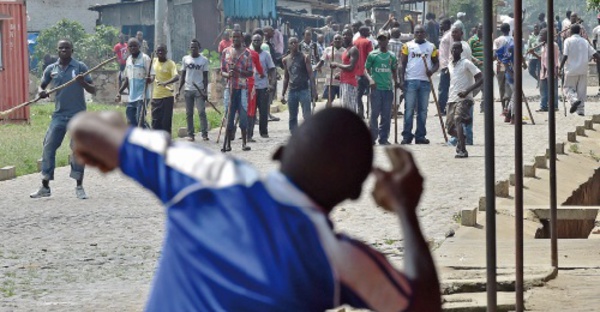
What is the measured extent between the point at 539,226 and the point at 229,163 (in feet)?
30.3

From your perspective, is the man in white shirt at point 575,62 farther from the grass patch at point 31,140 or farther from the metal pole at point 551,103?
the metal pole at point 551,103

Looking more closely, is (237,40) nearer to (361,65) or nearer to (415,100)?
(361,65)

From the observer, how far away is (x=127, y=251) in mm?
10719

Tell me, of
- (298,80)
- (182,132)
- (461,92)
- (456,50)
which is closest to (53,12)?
(182,132)

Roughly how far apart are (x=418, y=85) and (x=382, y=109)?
1.94 ft

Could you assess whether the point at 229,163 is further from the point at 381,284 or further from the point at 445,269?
the point at 445,269

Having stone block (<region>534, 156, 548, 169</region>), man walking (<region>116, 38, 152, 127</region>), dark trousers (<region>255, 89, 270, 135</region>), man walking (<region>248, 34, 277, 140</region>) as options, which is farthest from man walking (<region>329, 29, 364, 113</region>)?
stone block (<region>534, 156, 548, 169</region>)

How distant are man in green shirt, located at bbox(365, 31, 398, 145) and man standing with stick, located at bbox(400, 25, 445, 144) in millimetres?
239

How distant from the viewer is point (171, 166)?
2840 mm

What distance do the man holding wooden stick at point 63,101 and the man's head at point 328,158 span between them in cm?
1121

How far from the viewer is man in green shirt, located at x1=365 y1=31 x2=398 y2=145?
62.0 ft

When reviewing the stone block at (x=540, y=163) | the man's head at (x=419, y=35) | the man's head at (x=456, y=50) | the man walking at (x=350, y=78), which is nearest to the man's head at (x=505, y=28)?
the man's head at (x=419, y=35)

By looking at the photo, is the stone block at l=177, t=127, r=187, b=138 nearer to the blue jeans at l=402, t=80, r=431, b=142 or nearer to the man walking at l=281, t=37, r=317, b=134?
the man walking at l=281, t=37, r=317, b=134

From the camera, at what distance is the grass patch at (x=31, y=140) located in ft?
60.1
